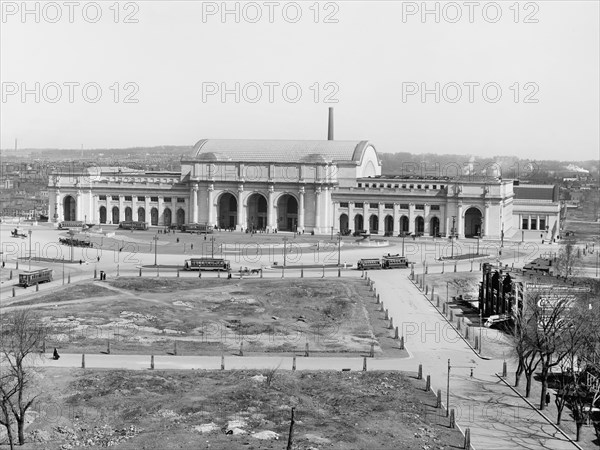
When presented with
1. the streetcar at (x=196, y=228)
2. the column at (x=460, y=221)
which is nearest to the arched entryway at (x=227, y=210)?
the streetcar at (x=196, y=228)

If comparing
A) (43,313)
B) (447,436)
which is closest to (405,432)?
(447,436)

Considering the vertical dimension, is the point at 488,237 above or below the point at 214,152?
below

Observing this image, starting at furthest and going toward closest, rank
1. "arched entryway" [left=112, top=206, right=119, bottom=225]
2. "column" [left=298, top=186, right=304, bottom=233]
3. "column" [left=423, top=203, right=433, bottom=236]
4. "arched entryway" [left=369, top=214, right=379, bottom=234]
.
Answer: "arched entryway" [left=112, top=206, right=119, bottom=225], "column" [left=298, top=186, right=304, bottom=233], "arched entryway" [left=369, top=214, right=379, bottom=234], "column" [left=423, top=203, right=433, bottom=236]

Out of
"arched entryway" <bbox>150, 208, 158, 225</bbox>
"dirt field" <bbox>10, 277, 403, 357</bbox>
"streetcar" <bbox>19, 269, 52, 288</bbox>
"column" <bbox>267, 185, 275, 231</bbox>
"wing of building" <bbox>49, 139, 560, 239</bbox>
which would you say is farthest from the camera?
"arched entryway" <bbox>150, 208, 158, 225</bbox>

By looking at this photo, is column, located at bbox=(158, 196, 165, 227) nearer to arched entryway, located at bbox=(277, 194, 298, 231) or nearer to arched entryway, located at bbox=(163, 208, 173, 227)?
arched entryway, located at bbox=(163, 208, 173, 227)

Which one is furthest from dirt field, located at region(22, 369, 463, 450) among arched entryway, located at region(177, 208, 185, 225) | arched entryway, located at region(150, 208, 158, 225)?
arched entryway, located at region(150, 208, 158, 225)

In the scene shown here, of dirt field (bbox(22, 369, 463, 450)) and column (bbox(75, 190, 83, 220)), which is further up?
column (bbox(75, 190, 83, 220))

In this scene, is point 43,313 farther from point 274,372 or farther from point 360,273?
point 360,273
